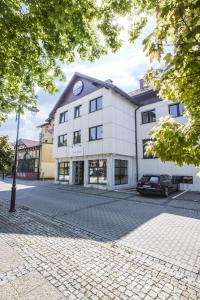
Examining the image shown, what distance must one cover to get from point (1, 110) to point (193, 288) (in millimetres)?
11899

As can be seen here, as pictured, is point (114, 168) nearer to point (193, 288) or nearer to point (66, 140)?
point (66, 140)

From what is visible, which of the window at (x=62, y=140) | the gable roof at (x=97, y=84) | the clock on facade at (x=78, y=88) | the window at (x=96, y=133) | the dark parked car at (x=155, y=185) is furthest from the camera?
the window at (x=62, y=140)

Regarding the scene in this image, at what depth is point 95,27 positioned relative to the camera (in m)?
6.67

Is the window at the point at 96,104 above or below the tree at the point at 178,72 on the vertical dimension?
above

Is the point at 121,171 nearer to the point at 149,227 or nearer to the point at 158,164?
the point at 158,164

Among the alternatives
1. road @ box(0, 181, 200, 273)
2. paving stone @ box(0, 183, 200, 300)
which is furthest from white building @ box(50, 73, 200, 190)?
paving stone @ box(0, 183, 200, 300)

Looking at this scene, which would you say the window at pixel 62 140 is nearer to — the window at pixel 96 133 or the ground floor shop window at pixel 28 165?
the window at pixel 96 133

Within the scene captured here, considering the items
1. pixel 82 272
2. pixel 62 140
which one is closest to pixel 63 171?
pixel 62 140

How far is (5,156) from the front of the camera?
11.1 meters

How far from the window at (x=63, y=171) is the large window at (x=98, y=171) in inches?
181

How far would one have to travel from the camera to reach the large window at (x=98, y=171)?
61.8 feet

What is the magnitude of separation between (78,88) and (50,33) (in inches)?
701

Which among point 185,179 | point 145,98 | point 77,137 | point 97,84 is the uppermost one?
point 97,84

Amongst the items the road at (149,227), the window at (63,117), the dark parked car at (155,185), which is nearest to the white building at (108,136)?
the window at (63,117)
